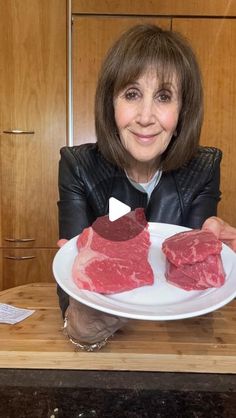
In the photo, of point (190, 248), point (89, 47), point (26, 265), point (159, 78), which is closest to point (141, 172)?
point (159, 78)

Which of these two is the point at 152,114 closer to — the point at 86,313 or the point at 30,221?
the point at 86,313

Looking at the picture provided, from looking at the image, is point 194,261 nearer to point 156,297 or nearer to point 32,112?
point 156,297

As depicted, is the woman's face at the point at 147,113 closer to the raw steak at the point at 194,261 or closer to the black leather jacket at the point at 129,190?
the black leather jacket at the point at 129,190

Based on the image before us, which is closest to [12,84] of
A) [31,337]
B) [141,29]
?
Answer: [141,29]

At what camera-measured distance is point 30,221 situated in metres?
2.36

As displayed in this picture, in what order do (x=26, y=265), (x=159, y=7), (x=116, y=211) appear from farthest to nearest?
(x=26, y=265) → (x=159, y=7) → (x=116, y=211)

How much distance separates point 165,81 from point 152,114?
0.08 m

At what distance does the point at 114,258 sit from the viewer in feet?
2.77

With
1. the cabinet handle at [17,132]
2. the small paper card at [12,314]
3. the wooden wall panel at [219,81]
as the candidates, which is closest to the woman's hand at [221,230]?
the small paper card at [12,314]

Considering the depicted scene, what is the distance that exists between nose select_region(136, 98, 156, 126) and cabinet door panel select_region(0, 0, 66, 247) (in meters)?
1.31

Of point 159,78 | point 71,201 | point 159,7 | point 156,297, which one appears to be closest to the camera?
point 156,297

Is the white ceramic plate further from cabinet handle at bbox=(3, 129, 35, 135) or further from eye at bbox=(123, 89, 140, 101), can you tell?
cabinet handle at bbox=(3, 129, 35, 135)

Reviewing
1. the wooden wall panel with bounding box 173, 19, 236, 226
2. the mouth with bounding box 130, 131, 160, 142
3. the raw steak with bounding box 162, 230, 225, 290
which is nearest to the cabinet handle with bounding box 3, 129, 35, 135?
the wooden wall panel with bounding box 173, 19, 236, 226

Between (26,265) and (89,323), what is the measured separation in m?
1.65
